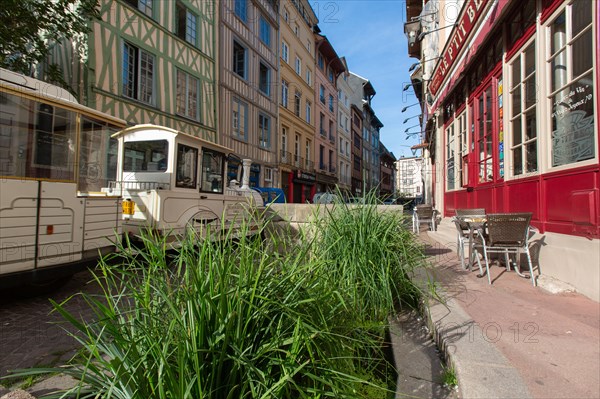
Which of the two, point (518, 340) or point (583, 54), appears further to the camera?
point (583, 54)

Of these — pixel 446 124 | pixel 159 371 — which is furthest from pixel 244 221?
pixel 446 124

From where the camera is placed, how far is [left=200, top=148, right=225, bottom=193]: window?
6.64m

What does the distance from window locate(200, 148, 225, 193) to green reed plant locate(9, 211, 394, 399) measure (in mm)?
4940

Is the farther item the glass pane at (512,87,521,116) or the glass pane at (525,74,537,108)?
the glass pane at (512,87,521,116)

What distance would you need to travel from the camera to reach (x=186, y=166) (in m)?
6.27

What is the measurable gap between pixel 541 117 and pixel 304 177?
21.4 m

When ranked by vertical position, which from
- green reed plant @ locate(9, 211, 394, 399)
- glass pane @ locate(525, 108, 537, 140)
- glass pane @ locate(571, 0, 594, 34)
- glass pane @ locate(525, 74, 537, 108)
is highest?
glass pane @ locate(571, 0, 594, 34)

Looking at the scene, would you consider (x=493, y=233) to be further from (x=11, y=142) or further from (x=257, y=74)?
(x=257, y=74)

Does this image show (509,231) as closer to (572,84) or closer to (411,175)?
(572,84)

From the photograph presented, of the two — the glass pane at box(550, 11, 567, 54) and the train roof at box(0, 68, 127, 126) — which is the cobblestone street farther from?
the glass pane at box(550, 11, 567, 54)

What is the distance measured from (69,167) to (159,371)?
153 inches

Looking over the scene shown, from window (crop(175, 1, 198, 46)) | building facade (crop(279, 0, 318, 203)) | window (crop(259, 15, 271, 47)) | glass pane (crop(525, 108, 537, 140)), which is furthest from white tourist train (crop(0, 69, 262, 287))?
window (crop(259, 15, 271, 47))

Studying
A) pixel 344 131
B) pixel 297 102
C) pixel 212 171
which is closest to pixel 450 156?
pixel 212 171

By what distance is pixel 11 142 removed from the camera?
3703mm
